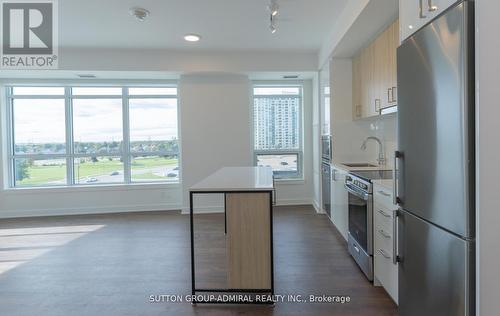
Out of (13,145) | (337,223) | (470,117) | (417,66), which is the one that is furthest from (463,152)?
(13,145)

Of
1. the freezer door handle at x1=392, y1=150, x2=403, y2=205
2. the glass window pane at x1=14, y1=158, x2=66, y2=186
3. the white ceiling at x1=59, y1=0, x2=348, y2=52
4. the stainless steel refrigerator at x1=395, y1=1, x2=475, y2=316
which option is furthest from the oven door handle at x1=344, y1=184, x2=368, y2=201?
the glass window pane at x1=14, y1=158, x2=66, y2=186

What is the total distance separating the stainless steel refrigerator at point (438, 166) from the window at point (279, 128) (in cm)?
395

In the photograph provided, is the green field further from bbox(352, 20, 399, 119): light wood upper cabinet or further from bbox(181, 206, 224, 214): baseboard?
bbox(352, 20, 399, 119): light wood upper cabinet

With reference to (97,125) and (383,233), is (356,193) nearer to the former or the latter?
(383,233)

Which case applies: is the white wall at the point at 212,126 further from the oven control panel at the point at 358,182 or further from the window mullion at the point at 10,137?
the window mullion at the point at 10,137

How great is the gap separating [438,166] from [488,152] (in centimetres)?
24

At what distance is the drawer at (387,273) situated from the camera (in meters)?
2.18

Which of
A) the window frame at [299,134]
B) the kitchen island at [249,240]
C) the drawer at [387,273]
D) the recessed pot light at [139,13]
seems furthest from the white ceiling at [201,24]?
the drawer at [387,273]

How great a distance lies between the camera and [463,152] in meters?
1.26

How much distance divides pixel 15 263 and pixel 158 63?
10.8ft

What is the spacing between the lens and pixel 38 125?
538 cm

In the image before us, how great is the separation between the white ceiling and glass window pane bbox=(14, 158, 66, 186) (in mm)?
2277

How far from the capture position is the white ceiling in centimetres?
313

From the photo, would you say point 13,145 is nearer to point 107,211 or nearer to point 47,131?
point 47,131
